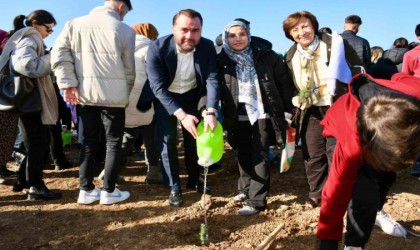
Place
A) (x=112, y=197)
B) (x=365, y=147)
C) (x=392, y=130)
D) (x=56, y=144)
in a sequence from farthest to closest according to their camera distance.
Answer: (x=56, y=144) < (x=112, y=197) < (x=365, y=147) < (x=392, y=130)

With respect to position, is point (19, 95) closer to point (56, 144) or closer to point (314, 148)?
point (56, 144)

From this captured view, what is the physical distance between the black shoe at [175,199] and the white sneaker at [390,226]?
182 centimetres

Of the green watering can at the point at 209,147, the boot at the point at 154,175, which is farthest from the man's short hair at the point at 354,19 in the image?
the boot at the point at 154,175

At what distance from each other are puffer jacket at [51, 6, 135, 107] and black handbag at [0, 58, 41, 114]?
17.4 inches

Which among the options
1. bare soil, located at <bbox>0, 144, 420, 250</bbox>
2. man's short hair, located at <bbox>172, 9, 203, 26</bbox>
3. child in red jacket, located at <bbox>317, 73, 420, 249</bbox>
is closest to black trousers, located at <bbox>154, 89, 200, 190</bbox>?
bare soil, located at <bbox>0, 144, 420, 250</bbox>

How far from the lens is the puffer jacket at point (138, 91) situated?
4.01 m

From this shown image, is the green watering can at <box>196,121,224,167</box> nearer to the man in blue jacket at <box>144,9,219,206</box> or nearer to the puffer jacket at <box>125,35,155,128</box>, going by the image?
the man in blue jacket at <box>144,9,219,206</box>

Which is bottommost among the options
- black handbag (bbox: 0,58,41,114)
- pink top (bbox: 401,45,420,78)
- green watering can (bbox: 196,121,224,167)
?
green watering can (bbox: 196,121,224,167)

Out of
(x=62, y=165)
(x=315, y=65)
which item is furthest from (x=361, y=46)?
(x=62, y=165)

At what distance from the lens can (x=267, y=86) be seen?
324 cm

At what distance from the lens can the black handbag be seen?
136 inches

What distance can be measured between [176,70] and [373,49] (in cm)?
522

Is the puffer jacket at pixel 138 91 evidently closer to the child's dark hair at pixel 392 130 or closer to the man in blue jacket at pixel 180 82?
the man in blue jacket at pixel 180 82

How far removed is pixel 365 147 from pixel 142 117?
2.79m
